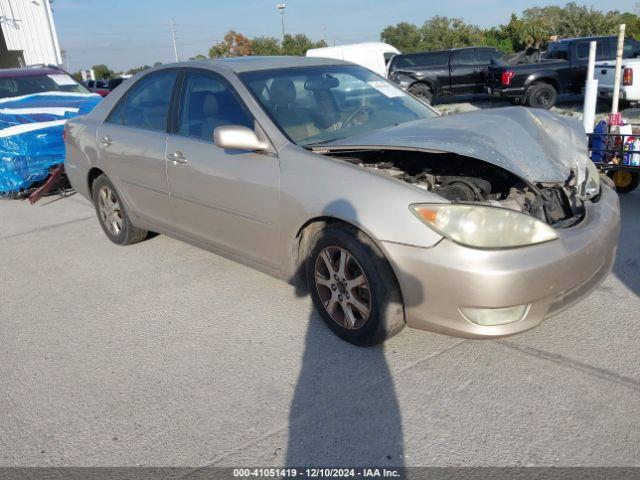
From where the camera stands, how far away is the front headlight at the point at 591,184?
3.36 m

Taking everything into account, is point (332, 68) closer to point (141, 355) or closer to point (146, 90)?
point (146, 90)

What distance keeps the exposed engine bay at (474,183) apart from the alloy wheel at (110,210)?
8.35 feet

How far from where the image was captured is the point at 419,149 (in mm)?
2990

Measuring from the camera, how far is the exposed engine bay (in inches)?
125

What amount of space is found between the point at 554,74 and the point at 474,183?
1258 centimetres

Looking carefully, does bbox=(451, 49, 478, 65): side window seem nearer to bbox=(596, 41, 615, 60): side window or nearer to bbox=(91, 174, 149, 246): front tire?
bbox=(596, 41, 615, 60): side window

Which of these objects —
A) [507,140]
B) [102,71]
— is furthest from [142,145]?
[102,71]

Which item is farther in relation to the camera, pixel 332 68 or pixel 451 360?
pixel 332 68

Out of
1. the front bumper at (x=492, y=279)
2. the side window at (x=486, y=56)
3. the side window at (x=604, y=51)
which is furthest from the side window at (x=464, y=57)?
the front bumper at (x=492, y=279)

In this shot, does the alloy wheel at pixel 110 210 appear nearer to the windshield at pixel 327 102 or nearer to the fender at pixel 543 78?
the windshield at pixel 327 102

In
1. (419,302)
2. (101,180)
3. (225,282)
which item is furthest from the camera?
(101,180)

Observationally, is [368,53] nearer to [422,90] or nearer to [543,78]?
[422,90]

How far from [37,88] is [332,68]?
690 centimetres

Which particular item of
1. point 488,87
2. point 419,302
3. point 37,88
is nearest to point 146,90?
point 419,302
